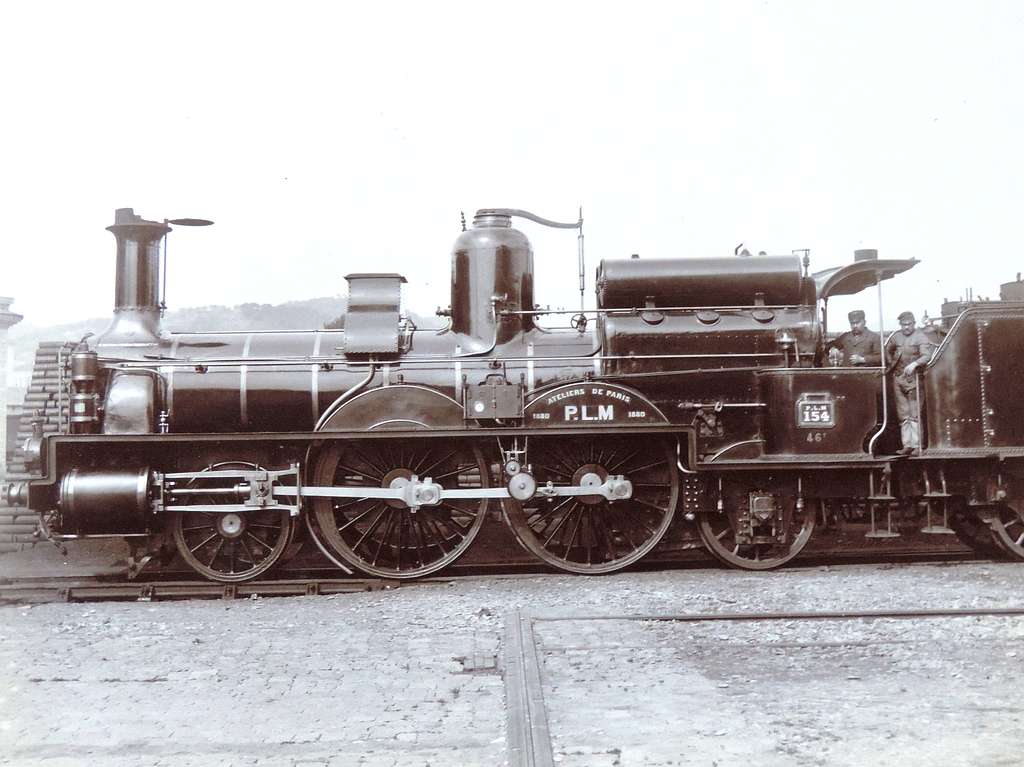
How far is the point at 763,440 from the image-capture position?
901 cm

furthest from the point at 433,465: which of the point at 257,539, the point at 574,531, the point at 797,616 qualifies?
the point at 797,616

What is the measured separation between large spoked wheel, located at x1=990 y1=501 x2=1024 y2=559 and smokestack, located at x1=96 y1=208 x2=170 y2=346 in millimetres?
8310

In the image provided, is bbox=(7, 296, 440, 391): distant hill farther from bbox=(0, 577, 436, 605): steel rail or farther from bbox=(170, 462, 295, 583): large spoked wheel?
bbox=(0, 577, 436, 605): steel rail

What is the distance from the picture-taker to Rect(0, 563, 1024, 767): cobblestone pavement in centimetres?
424

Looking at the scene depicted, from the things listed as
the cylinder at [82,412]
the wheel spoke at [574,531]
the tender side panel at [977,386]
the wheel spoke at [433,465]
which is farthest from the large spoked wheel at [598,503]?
the cylinder at [82,412]

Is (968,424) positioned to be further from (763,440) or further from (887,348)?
(763,440)

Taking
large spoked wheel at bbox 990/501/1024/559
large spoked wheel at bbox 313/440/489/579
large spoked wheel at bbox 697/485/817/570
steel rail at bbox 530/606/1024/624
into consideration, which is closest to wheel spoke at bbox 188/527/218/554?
large spoked wheel at bbox 313/440/489/579

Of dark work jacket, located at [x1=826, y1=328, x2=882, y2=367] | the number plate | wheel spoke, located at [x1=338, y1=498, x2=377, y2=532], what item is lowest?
wheel spoke, located at [x1=338, y1=498, x2=377, y2=532]

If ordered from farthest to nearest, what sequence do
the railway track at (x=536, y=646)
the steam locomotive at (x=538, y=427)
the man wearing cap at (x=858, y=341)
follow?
the man wearing cap at (x=858, y=341), the steam locomotive at (x=538, y=427), the railway track at (x=536, y=646)

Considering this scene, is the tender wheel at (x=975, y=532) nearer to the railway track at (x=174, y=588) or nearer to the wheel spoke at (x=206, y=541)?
the railway track at (x=174, y=588)

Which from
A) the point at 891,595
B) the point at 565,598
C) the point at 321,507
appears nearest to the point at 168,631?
the point at 321,507

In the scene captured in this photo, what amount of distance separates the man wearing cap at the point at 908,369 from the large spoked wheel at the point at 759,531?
1.10m

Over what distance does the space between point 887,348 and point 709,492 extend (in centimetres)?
232

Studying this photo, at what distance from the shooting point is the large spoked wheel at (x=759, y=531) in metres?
9.07
